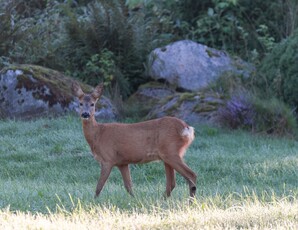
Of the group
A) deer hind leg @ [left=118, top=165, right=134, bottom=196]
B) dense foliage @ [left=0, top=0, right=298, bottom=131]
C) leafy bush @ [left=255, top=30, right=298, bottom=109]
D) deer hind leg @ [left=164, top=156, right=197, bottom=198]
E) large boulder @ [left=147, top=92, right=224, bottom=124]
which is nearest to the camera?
deer hind leg @ [left=164, top=156, right=197, bottom=198]

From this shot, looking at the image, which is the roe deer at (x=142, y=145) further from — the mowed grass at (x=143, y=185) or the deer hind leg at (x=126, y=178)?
the mowed grass at (x=143, y=185)

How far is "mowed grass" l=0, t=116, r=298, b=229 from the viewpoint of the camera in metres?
6.48

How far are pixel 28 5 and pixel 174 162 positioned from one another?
41.7ft

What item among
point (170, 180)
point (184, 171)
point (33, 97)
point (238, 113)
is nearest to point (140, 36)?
point (33, 97)

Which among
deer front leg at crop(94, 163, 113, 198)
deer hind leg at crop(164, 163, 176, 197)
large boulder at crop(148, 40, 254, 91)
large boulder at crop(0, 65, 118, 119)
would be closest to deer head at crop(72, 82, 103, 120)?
deer front leg at crop(94, 163, 113, 198)

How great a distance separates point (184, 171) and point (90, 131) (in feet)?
4.27

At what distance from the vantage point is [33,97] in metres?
14.0

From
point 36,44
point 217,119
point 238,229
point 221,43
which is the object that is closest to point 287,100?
point 217,119

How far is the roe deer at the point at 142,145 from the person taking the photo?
8477 mm

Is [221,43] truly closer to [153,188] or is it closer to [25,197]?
[153,188]

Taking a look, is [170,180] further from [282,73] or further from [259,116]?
[282,73]

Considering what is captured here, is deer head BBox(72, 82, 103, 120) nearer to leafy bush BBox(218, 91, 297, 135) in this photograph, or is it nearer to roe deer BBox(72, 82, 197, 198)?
roe deer BBox(72, 82, 197, 198)

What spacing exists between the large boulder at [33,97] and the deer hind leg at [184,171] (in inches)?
218

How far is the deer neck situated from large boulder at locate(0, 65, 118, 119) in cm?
478
